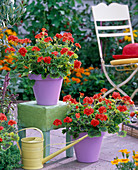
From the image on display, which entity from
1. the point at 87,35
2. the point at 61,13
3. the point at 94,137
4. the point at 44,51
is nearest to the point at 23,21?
the point at 61,13

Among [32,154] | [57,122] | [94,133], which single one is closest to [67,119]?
[57,122]

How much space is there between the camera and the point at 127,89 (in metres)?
4.64

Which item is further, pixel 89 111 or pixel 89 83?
pixel 89 83

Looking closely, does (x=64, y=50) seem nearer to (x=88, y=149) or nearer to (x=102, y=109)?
(x=102, y=109)

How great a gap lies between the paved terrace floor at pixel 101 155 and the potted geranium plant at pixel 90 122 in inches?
2.8

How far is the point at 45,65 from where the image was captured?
221cm

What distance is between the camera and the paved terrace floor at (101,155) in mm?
2146

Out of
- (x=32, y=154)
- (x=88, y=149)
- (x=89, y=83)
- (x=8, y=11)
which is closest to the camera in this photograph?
(x=32, y=154)

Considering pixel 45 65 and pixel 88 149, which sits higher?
pixel 45 65

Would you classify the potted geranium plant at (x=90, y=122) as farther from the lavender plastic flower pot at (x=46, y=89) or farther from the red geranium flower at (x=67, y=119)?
the lavender plastic flower pot at (x=46, y=89)

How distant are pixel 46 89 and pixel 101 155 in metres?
0.64

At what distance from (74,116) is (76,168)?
343 mm

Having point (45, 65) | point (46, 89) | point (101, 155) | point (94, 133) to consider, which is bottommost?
point (101, 155)

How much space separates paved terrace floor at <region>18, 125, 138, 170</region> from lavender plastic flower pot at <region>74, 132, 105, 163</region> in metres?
0.04
